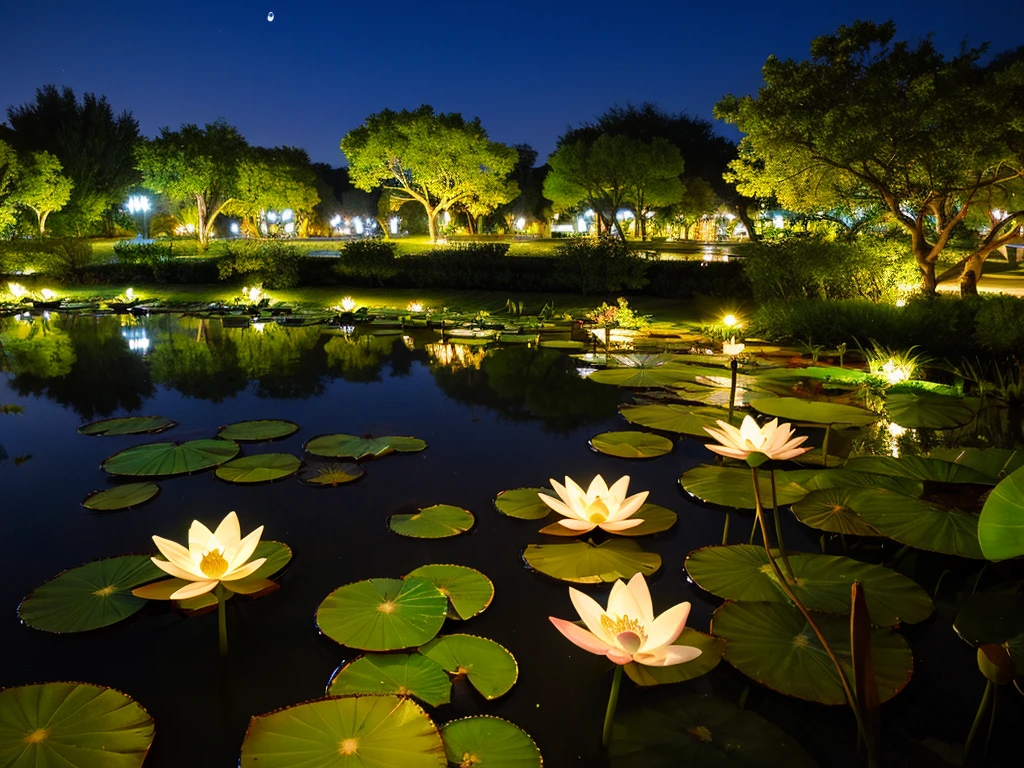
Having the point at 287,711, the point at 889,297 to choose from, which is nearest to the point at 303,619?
the point at 287,711

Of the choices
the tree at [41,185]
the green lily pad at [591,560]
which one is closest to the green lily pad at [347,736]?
the green lily pad at [591,560]

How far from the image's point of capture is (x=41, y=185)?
3006 cm

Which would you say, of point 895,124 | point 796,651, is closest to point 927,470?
point 796,651

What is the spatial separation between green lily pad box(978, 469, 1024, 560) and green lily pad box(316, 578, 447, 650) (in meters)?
1.96

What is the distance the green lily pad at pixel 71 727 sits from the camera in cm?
181

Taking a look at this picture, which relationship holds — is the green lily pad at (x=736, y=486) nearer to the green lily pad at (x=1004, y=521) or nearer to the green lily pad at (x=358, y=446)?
the green lily pad at (x=1004, y=521)

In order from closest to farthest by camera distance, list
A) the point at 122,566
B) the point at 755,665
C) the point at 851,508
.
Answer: the point at 755,665 < the point at 122,566 < the point at 851,508

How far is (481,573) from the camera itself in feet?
9.75

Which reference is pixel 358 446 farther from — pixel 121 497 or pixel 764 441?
pixel 764 441

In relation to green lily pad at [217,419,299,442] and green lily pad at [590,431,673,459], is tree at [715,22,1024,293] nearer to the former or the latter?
green lily pad at [590,431,673,459]

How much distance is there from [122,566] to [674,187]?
1424 inches

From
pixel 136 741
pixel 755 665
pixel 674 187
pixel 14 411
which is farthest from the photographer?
pixel 674 187

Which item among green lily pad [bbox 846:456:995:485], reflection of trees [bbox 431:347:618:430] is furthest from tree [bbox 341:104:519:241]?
green lily pad [bbox 846:456:995:485]

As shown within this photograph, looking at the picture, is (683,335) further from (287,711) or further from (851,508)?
(287,711)
